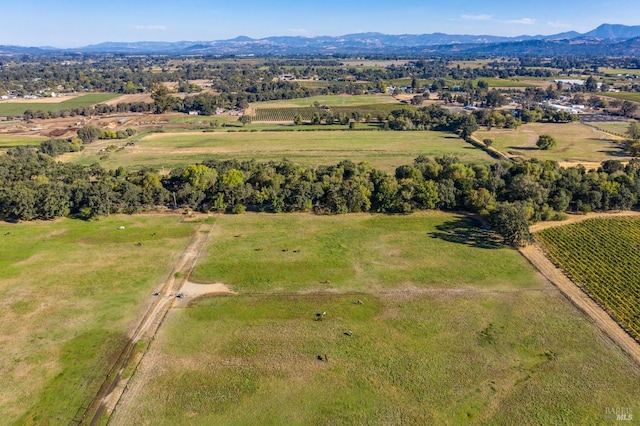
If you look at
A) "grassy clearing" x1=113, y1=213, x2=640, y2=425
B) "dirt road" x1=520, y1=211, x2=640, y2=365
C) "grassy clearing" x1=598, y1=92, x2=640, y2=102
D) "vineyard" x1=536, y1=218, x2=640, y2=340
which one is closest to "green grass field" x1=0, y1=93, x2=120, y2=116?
"grassy clearing" x1=113, y1=213, x2=640, y2=425

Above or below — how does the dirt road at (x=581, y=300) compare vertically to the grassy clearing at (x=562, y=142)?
below

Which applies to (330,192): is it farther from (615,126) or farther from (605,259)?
(615,126)

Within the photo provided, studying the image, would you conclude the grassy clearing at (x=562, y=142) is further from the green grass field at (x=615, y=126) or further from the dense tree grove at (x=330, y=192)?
the dense tree grove at (x=330, y=192)

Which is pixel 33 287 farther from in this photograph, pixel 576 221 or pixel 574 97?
pixel 574 97

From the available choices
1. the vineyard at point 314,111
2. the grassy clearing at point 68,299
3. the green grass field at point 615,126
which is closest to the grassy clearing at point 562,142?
the green grass field at point 615,126

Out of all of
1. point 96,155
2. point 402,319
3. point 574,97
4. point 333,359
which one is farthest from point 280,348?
point 574,97

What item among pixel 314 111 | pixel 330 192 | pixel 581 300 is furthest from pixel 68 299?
pixel 314 111

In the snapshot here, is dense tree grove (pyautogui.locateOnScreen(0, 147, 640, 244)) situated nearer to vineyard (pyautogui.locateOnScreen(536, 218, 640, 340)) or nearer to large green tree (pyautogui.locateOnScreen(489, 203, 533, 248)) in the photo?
large green tree (pyautogui.locateOnScreen(489, 203, 533, 248))
